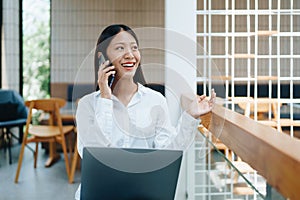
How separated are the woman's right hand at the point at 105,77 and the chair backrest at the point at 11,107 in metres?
4.23

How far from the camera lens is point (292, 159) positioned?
781 millimetres

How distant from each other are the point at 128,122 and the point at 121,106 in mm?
61

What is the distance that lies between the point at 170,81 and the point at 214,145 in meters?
0.36

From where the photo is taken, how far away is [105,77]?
4.81ft

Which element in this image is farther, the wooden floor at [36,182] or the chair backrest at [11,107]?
the chair backrest at [11,107]

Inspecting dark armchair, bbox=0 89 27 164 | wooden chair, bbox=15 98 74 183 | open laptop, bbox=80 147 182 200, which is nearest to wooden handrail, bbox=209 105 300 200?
open laptop, bbox=80 147 182 200

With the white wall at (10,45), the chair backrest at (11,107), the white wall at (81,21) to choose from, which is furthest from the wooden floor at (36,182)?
the white wall at (81,21)

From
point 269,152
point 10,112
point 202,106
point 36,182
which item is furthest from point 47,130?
point 269,152

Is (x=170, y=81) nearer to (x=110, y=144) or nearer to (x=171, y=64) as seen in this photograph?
(x=171, y=64)

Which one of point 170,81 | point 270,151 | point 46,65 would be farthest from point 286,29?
point 270,151

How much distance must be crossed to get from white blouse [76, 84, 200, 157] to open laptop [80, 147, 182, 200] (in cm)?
7

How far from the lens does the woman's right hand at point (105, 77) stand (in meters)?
1.46

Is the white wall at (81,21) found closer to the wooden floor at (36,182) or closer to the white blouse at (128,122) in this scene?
the wooden floor at (36,182)

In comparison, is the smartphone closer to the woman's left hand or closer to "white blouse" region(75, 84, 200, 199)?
"white blouse" region(75, 84, 200, 199)
